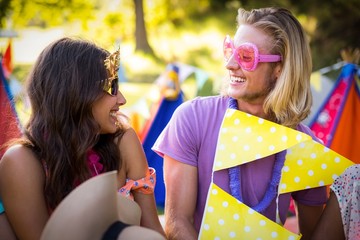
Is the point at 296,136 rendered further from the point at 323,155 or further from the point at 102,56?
the point at 102,56

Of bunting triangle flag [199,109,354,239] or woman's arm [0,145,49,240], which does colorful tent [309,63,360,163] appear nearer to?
bunting triangle flag [199,109,354,239]

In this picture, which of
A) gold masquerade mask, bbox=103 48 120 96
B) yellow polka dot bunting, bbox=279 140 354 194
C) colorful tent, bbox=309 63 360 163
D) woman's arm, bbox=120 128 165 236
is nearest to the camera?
gold masquerade mask, bbox=103 48 120 96

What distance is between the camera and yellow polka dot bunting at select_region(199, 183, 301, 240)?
203 centimetres

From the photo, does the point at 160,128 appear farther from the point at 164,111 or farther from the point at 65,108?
the point at 65,108

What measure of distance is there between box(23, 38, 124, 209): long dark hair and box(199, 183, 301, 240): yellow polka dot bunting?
0.47 meters

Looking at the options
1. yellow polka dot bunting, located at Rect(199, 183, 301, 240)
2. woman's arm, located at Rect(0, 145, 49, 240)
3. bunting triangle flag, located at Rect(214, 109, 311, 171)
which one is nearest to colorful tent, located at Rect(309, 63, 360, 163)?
bunting triangle flag, located at Rect(214, 109, 311, 171)

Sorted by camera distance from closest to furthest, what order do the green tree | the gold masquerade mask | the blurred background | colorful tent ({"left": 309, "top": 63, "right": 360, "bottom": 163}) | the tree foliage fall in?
the gold masquerade mask < colorful tent ({"left": 309, "top": 63, "right": 360, "bottom": 163}) < the blurred background < the tree foliage < the green tree

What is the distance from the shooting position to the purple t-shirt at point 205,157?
220cm

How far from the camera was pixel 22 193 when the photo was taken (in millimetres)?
1769

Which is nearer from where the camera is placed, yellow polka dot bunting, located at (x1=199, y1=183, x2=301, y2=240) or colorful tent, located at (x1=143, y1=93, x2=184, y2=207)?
yellow polka dot bunting, located at (x1=199, y1=183, x2=301, y2=240)

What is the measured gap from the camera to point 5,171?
1776mm

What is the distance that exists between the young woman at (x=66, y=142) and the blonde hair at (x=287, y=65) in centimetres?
61

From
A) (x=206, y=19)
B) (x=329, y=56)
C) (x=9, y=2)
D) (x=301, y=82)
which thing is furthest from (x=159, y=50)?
(x=301, y=82)

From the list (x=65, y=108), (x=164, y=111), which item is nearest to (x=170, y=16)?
(x=164, y=111)
